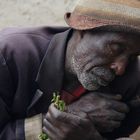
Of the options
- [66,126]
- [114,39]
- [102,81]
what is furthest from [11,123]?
[114,39]

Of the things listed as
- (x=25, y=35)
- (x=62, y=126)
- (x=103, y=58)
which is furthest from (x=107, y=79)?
(x=25, y=35)

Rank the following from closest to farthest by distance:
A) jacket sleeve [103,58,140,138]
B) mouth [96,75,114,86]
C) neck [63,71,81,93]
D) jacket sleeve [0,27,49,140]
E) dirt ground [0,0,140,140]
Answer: mouth [96,75,114,86] < jacket sleeve [0,27,49,140] < neck [63,71,81,93] < jacket sleeve [103,58,140,138] < dirt ground [0,0,140,140]

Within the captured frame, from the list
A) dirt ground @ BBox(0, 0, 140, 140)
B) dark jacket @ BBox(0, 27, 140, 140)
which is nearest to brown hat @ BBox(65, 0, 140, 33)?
dark jacket @ BBox(0, 27, 140, 140)

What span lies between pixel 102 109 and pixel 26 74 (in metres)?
0.57

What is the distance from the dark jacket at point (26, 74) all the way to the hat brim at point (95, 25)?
195 mm

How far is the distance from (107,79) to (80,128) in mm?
367

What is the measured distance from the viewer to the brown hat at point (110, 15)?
3.62 m

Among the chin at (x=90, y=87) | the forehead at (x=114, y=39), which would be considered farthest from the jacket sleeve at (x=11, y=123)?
the forehead at (x=114, y=39)

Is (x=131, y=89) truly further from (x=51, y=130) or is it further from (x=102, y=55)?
(x=51, y=130)

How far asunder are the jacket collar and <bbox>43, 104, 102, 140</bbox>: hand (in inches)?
10.9

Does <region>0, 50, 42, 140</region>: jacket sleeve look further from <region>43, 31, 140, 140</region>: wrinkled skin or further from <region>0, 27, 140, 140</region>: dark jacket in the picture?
<region>43, 31, 140, 140</region>: wrinkled skin

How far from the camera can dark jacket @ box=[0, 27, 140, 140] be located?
3879 millimetres

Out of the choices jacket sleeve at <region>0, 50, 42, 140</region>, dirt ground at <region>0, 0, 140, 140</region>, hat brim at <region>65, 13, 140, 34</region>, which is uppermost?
hat brim at <region>65, 13, 140, 34</region>

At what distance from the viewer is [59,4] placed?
22.6ft
